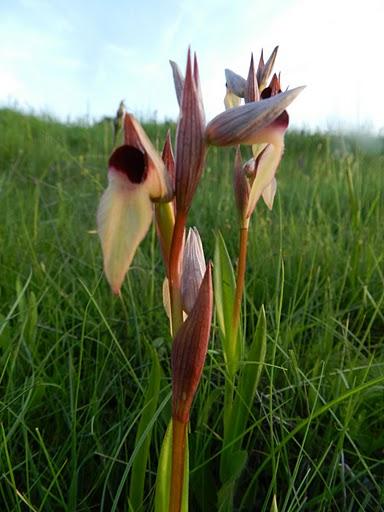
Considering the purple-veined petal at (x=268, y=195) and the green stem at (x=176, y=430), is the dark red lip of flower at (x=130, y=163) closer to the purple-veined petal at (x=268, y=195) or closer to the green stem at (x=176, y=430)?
the green stem at (x=176, y=430)

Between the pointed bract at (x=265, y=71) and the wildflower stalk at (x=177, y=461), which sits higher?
the pointed bract at (x=265, y=71)

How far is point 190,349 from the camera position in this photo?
0.55m

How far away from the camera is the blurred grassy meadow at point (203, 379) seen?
0.87 meters

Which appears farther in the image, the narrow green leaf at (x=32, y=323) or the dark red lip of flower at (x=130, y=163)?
the narrow green leaf at (x=32, y=323)

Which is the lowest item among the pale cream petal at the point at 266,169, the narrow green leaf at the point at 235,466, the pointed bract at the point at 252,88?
the narrow green leaf at the point at 235,466

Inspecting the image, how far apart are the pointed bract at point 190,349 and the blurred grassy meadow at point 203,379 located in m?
0.19

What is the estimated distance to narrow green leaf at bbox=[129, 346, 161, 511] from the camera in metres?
0.72

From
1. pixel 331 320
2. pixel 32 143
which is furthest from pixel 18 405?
pixel 32 143

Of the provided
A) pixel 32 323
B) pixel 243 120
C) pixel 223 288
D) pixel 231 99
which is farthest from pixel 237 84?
pixel 32 323

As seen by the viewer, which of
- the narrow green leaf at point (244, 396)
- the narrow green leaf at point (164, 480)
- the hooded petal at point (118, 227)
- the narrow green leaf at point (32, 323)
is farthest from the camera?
the narrow green leaf at point (32, 323)

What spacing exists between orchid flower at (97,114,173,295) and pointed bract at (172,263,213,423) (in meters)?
0.08

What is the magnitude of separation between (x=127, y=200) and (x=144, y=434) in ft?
1.09

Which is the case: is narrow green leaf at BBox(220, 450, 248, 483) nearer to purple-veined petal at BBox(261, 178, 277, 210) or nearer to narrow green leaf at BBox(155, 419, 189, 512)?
narrow green leaf at BBox(155, 419, 189, 512)

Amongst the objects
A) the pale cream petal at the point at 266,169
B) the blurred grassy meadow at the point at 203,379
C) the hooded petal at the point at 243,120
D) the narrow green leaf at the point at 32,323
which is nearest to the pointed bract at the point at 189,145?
the hooded petal at the point at 243,120
